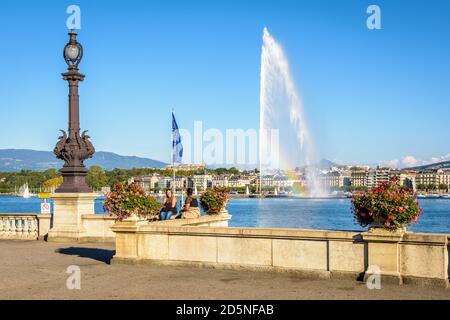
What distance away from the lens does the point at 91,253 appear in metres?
18.9

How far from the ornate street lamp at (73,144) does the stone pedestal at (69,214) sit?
284 millimetres

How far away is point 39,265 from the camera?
16.2 m

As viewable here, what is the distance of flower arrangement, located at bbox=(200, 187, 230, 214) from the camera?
20.4 meters

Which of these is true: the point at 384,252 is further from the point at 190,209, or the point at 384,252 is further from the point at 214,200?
the point at 214,200

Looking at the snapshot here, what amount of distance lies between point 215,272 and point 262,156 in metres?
47.0

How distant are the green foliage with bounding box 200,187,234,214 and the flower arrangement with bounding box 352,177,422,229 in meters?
7.79

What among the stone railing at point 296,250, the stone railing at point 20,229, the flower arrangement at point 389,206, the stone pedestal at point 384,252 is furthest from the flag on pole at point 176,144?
the stone pedestal at point 384,252

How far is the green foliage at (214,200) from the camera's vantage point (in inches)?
805

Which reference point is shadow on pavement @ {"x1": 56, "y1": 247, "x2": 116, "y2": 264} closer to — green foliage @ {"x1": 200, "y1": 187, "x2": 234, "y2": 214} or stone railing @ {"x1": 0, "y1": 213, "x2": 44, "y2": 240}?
green foliage @ {"x1": 200, "y1": 187, "x2": 234, "y2": 214}

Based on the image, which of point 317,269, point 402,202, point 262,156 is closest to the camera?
point 402,202
